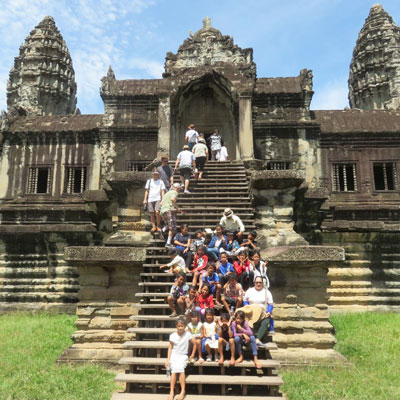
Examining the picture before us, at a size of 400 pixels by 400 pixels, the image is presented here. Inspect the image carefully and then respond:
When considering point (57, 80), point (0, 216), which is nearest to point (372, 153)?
point (0, 216)

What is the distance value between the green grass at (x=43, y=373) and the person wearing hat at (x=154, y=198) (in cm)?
→ 321

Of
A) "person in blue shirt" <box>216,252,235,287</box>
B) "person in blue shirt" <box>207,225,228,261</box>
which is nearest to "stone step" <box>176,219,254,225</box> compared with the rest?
"person in blue shirt" <box>207,225,228,261</box>

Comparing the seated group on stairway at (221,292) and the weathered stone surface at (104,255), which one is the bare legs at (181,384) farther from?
the weathered stone surface at (104,255)

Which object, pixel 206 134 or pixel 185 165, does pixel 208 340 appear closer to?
pixel 185 165

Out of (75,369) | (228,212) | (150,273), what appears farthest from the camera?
(228,212)

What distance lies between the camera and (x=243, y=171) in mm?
11172

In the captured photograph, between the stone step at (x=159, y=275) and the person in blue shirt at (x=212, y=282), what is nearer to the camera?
the person in blue shirt at (x=212, y=282)

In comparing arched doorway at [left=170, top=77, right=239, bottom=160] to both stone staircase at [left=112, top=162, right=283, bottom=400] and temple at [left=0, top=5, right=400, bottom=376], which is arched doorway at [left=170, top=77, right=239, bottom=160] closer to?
temple at [left=0, top=5, right=400, bottom=376]

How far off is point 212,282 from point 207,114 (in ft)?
33.1

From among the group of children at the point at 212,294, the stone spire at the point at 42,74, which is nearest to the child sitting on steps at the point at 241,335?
the group of children at the point at 212,294

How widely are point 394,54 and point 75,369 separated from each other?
31765 millimetres

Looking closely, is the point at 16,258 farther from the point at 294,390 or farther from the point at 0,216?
the point at 294,390

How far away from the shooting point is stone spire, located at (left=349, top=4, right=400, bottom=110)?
1159 inches

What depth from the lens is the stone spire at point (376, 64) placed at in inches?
1159
